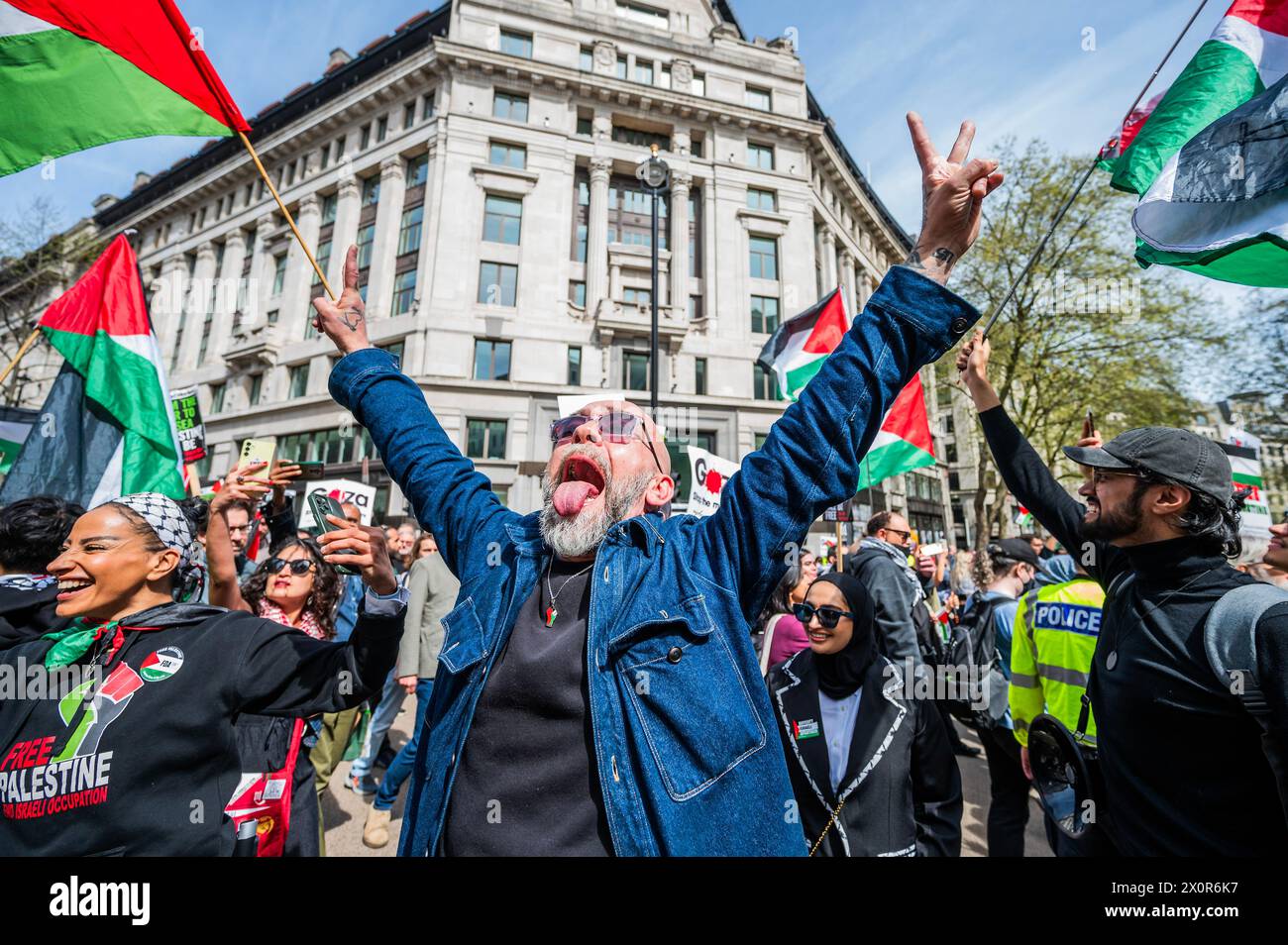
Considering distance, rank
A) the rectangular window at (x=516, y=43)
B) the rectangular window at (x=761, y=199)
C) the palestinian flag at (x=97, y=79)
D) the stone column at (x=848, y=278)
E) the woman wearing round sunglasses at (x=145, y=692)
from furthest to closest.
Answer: the stone column at (x=848, y=278) → the rectangular window at (x=761, y=199) → the rectangular window at (x=516, y=43) → the palestinian flag at (x=97, y=79) → the woman wearing round sunglasses at (x=145, y=692)

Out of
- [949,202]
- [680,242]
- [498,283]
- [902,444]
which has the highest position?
[680,242]

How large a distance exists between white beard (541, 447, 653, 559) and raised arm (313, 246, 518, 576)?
0.19m

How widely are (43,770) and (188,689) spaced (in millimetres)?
401

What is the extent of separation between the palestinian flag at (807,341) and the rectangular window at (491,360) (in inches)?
674

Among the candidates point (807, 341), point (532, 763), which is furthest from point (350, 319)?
point (807, 341)

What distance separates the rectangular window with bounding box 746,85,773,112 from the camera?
30181mm

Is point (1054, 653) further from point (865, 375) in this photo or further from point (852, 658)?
point (865, 375)

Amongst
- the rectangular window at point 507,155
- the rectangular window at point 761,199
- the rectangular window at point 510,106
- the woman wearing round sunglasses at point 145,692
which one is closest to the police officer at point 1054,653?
the woman wearing round sunglasses at point 145,692

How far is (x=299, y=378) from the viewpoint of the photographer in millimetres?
27125

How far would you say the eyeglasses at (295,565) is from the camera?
3393mm

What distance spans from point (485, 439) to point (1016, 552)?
20.8 metres

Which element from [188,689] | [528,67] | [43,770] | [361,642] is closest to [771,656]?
[361,642]

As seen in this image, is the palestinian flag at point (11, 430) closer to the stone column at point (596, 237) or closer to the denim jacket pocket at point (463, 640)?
the denim jacket pocket at point (463, 640)
